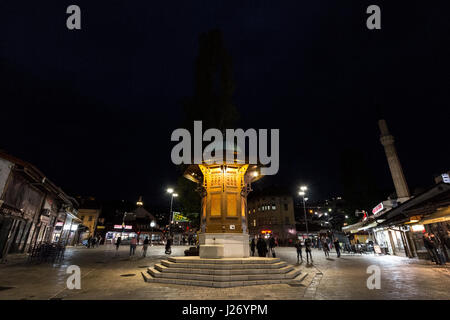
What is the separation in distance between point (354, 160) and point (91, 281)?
137ft

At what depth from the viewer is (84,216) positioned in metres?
46.8

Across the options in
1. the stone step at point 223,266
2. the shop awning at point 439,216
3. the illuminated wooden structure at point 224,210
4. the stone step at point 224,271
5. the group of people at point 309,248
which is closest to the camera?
the stone step at point 224,271

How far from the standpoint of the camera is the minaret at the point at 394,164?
987 inches

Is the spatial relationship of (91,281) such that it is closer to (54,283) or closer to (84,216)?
(54,283)

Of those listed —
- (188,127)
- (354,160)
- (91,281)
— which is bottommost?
(91,281)

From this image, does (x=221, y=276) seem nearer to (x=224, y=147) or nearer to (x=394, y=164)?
(x=224, y=147)

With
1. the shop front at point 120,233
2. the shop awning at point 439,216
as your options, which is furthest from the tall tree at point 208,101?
the shop front at point 120,233

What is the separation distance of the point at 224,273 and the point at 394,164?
28.9 meters

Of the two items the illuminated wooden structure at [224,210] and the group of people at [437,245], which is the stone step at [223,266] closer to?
the illuminated wooden structure at [224,210]

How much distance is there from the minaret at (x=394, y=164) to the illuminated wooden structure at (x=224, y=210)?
74.8 feet
